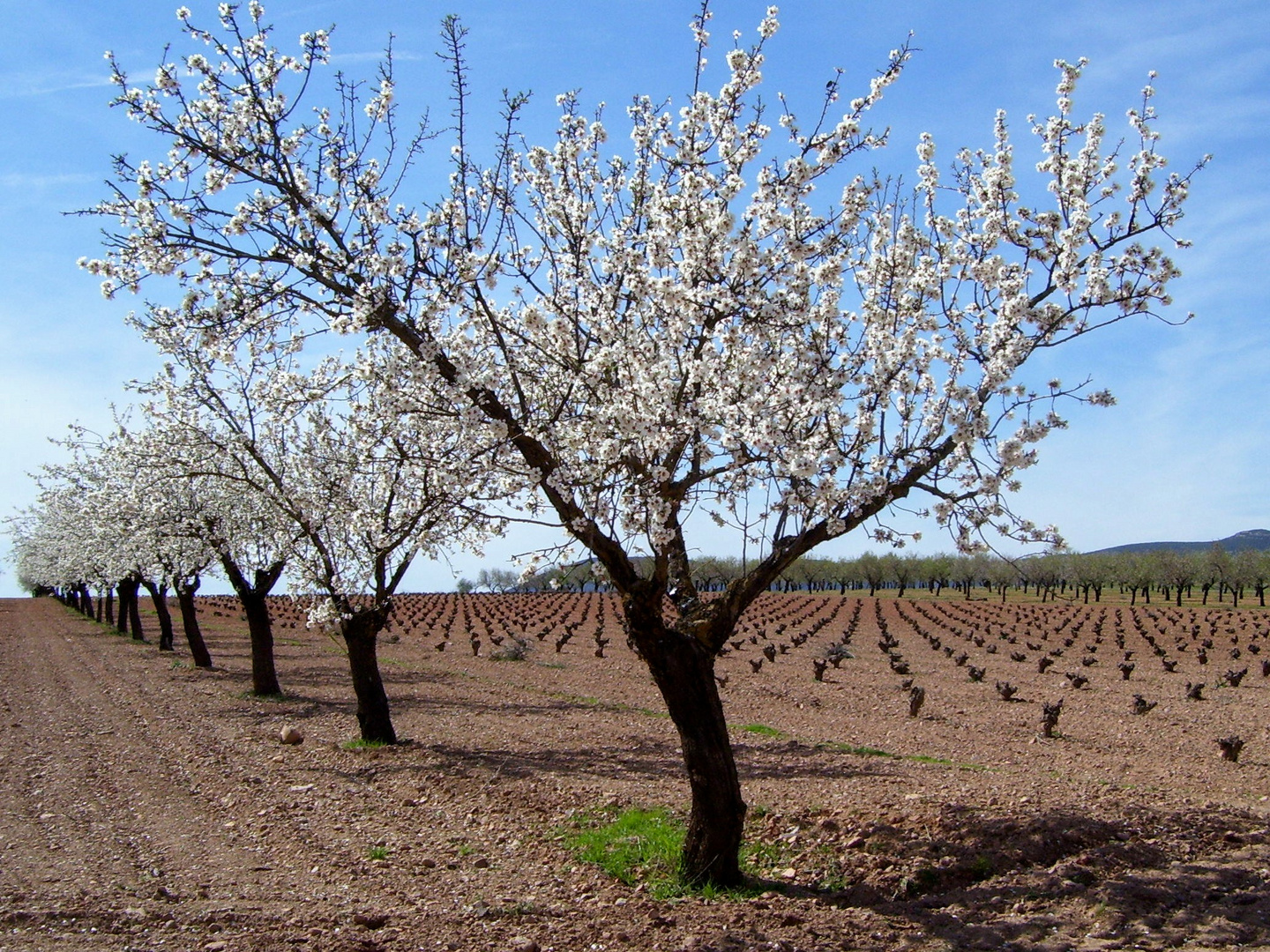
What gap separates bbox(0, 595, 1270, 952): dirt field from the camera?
5770 millimetres

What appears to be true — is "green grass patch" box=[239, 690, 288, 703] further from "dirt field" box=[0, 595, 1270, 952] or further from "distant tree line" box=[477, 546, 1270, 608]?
"distant tree line" box=[477, 546, 1270, 608]

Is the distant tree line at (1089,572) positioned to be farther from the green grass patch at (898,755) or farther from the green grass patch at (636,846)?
the green grass patch at (636,846)

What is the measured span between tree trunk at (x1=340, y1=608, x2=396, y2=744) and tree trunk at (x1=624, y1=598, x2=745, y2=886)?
6828 mm

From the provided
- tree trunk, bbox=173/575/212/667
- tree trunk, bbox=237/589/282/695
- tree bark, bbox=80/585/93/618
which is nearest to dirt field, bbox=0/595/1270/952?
tree trunk, bbox=237/589/282/695

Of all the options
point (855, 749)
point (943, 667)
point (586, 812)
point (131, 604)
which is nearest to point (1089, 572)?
point (943, 667)

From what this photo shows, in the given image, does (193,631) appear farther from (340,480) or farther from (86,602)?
(86,602)

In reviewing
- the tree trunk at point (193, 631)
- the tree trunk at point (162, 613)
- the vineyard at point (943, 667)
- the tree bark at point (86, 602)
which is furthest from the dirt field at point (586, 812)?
the tree bark at point (86, 602)

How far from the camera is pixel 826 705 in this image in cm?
1773

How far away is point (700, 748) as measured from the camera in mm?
6500

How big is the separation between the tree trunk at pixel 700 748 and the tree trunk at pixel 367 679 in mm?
6828

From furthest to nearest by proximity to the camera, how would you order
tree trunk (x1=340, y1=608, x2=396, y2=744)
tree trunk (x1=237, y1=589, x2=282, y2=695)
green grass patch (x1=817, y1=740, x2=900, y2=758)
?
1. tree trunk (x1=237, y1=589, x2=282, y2=695)
2. tree trunk (x1=340, y1=608, x2=396, y2=744)
3. green grass patch (x1=817, y1=740, x2=900, y2=758)

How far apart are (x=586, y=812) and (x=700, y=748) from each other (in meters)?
2.45

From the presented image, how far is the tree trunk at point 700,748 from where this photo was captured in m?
6.43

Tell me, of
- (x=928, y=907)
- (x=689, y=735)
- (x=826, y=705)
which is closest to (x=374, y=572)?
(x=689, y=735)
